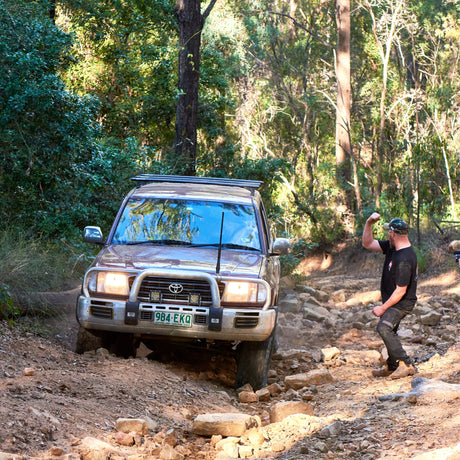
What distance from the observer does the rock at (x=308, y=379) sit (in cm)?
732

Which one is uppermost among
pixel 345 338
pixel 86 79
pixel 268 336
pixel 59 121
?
pixel 86 79

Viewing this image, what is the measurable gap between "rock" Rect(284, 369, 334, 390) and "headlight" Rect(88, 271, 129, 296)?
6.25ft

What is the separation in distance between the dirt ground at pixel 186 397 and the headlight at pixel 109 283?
0.71 meters

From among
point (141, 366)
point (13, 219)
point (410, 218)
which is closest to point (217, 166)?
point (410, 218)

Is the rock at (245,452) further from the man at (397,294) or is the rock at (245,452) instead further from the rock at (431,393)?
the man at (397,294)

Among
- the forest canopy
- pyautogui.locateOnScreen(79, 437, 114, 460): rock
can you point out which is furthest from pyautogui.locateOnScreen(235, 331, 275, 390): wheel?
the forest canopy

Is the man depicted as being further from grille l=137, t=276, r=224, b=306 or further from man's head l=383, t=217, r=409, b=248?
grille l=137, t=276, r=224, b=306

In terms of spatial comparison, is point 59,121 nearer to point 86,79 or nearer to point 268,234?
point 268,234

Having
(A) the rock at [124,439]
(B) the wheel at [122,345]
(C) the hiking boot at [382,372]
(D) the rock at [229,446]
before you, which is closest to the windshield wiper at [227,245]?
(B) the wheel at [122,345]

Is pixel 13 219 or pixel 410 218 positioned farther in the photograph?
pixel 410 218

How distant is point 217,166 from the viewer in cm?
1733

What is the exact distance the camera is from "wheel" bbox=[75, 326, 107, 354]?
7312 millimetres

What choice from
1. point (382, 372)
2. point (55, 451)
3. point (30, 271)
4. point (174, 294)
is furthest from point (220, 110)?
point (55, 451)

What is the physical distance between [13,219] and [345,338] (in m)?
5.33
